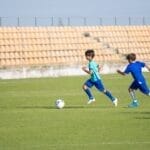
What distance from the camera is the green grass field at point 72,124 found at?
41.0 ft

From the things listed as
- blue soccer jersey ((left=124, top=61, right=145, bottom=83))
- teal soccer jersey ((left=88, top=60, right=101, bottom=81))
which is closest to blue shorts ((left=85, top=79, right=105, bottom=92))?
teal soccer jersey ((left=88, top=60, right=101, bottom=81))

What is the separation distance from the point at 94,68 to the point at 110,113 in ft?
9.58

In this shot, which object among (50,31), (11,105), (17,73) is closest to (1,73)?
(17,73)

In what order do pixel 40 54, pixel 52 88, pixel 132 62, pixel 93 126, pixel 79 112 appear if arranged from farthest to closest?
1. pixel 40 54
2. pixel 52 88
3. pixel 132 62
4. pixel 79 112
5. pixel 93 126

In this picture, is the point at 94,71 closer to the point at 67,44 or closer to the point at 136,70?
the point at 136,70

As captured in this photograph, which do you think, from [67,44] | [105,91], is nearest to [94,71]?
[105,91]

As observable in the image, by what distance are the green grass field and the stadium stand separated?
1861 centimetres

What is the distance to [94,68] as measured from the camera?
21000mm

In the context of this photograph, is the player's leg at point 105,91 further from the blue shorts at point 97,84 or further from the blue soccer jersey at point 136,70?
the blue soccer jersey at point 136,70

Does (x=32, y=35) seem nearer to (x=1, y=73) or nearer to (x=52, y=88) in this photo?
(x=1, y=73)

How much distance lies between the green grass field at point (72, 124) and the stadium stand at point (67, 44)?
18.6 m

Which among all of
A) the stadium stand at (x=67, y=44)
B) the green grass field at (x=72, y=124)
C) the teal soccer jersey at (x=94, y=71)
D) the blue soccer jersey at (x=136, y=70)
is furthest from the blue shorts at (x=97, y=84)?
the stadium stand at (x=67, y=44)

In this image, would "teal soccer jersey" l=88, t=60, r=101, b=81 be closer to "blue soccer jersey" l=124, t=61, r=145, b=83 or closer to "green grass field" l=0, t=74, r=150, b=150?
"green grass field" l=0, t=74, r=150, b=150

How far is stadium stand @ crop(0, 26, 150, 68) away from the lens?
147 feet
